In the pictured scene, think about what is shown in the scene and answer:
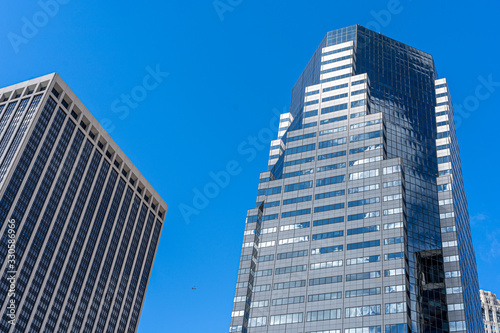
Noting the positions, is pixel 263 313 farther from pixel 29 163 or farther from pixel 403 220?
pixel 29 163

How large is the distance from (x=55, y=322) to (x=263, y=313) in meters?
89.6

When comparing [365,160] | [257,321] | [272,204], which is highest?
[365,160]

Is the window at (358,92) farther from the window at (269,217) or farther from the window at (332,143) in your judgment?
the window at (269,217)

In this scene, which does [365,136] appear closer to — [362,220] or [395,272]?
[362,220]

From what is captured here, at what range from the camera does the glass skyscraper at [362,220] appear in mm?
136250

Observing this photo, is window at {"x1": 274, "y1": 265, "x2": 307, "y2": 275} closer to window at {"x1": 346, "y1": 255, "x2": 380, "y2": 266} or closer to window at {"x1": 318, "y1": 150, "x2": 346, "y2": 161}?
window at {"x1": 346, "y1": 255, "x2": 380, "y2": 266}

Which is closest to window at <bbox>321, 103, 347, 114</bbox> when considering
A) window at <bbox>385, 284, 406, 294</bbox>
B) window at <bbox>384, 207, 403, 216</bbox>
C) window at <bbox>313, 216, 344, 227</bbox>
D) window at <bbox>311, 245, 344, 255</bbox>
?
window at <bbox>313, 216, 344, 227</bbox>

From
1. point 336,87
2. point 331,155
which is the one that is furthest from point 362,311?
point 336,87

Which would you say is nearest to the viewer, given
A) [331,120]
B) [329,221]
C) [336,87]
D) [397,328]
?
[397,328]

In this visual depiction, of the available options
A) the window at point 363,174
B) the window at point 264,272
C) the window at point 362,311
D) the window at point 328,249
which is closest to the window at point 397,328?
the window at point 362,311

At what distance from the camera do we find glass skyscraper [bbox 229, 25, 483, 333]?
447 ft

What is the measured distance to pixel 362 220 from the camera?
481 ft

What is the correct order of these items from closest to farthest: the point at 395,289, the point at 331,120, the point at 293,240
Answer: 1. the point at 395,289
2. the point at 293,240
3. the point at 331,120

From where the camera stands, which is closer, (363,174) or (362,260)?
(362,260)
